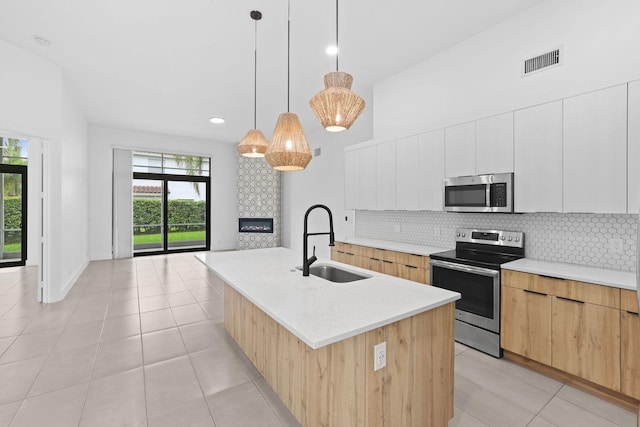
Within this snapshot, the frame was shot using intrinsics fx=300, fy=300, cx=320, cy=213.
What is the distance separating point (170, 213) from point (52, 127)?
4.04 m

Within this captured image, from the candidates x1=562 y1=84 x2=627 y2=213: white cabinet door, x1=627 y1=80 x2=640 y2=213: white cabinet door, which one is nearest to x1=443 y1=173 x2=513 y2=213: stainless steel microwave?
x1=562 y1=84 x2=627 y2=213: white cabinet door

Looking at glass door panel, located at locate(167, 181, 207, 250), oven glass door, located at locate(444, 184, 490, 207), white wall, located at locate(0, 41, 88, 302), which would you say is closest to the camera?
oven glass door, located at locate(444, 184, 490, 207)

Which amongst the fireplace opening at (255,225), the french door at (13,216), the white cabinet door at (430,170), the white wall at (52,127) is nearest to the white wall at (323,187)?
the fireplace opening at (255,225)

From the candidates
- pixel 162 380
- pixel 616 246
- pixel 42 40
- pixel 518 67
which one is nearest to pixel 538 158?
pixel 616 246

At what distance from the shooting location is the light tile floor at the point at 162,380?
1.92m

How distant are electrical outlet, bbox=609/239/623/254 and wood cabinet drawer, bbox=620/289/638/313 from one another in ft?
1.94

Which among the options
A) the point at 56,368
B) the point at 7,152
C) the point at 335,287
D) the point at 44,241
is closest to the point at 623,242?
the point at 335,287

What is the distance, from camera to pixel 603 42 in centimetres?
244

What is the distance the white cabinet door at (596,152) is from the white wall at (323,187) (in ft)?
10.5

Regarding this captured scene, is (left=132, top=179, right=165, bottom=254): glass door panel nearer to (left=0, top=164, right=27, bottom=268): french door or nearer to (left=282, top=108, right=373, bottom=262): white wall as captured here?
(left=0, top=164, right=27, bottom=268): french door

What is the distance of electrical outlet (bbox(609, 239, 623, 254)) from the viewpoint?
2383mm

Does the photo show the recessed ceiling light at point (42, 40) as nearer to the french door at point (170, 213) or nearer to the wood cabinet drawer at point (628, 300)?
the french door at point (170, 213)

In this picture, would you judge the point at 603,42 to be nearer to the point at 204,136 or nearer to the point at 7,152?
the point at 204,136

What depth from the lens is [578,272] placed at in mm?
2264
